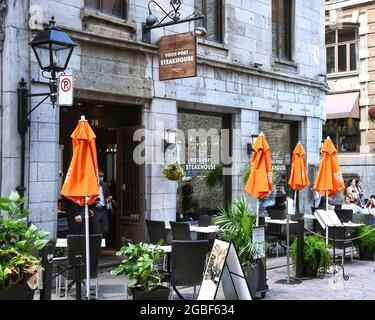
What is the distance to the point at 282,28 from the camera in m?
16.9

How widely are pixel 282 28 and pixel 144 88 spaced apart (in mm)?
6508

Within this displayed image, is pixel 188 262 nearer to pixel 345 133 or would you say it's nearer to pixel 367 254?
pixel 367 254

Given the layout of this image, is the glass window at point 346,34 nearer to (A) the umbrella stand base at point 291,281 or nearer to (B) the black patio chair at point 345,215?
(B) the black patio chair at point 345,215

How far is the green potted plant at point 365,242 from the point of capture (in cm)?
1263

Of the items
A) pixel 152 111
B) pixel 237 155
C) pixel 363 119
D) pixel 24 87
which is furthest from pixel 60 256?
pixel 363 119

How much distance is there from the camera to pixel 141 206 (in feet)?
40.8

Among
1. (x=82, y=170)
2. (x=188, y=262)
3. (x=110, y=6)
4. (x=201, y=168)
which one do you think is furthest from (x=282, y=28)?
(x=188, y=262)

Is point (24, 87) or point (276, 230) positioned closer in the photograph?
point (24, 87)

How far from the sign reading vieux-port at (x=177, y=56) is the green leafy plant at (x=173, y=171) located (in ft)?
6.16

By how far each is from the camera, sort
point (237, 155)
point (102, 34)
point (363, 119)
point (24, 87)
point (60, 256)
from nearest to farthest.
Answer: point (60, 256)
point (24, 87)
point (102, 34)
point (237, 155)
point (363, 119)

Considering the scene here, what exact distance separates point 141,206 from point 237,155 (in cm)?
351

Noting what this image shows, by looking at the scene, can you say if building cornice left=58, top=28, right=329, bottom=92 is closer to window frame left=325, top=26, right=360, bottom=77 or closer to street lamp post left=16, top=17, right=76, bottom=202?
street lamp post left=16, top=17, right=76, bottom=202
